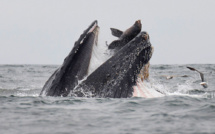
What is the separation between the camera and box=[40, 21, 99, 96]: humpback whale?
7145mm

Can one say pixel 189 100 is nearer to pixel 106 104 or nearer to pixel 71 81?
pixel 106 104

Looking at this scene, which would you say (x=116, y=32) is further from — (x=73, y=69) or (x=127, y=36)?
(x=73, y=69)

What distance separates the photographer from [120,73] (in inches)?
283

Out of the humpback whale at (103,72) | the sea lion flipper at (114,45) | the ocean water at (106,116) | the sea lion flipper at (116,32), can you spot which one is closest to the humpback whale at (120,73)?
the humpback whale at (103,72)

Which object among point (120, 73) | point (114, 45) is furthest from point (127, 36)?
point (120, 73)

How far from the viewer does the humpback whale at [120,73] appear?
711cm

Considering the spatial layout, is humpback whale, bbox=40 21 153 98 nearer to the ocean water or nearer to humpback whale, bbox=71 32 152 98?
humpback whale, bbox=71 32 152 98

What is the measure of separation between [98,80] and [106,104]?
0.60 metres

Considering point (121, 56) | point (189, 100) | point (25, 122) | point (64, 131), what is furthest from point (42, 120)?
point (189, 100)

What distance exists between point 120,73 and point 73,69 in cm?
84

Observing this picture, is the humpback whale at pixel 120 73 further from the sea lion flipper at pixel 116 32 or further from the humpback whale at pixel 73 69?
the sea lion flipper at pixel 116 32

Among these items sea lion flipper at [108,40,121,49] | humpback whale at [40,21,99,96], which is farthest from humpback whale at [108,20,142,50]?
humpback whale at [40,21,99,96]

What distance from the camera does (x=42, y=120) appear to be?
6.53 meters

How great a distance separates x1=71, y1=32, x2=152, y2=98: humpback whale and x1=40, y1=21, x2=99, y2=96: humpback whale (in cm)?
17
